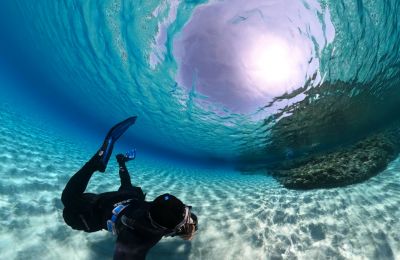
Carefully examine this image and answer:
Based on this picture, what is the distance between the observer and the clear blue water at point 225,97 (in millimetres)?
4352

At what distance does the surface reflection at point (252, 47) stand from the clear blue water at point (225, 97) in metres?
0.06

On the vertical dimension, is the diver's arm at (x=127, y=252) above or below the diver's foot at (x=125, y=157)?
below

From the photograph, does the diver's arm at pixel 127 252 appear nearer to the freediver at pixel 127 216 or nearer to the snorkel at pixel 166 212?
the freediver at pixel 127 216

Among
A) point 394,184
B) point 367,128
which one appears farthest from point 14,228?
point 367,128

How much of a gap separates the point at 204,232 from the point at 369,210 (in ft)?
11.9

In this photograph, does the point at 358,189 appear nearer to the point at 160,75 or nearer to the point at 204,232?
the point at 204,232

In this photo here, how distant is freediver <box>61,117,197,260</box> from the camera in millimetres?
2467

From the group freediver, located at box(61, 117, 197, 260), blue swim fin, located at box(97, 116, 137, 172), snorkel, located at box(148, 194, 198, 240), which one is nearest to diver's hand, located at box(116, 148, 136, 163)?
blue swim fin, located at box(97, 116, 137, 172)

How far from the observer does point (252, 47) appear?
1177cm

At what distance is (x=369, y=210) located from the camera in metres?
5.17

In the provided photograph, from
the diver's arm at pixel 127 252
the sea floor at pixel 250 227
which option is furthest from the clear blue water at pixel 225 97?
the diver's arm at pixel 127 252

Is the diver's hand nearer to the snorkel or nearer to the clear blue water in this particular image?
the clear blue water

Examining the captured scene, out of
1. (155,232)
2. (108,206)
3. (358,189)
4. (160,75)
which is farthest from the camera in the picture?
(160,75)

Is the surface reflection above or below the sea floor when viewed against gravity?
above
